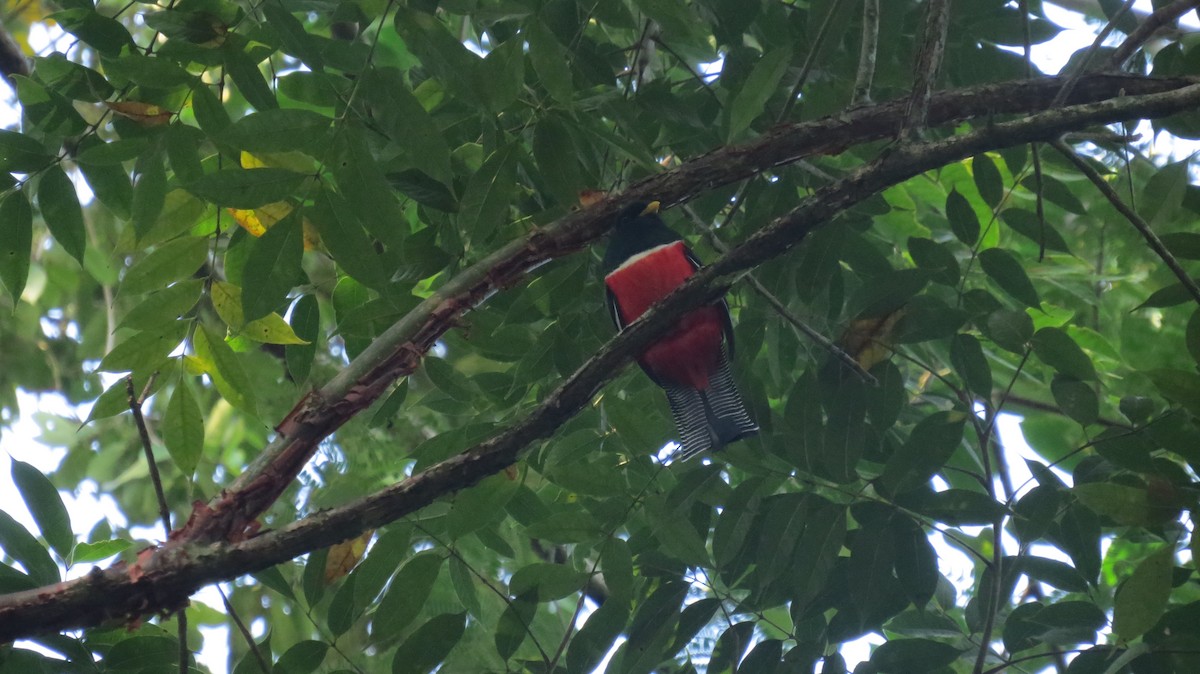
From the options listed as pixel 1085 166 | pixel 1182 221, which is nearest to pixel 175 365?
pixel 1085 166

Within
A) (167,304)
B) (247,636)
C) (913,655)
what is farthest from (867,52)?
(247,636)

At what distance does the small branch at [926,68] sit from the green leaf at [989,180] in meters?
0.58

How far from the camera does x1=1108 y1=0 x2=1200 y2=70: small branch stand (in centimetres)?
231

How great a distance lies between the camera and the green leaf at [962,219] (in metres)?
2.58

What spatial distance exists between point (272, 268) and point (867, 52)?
134 cm

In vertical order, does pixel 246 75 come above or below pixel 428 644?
above

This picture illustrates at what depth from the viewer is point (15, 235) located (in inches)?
94.4

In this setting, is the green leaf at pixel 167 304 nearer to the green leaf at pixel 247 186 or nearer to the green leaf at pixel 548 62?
the green leaf at pixel 247 186

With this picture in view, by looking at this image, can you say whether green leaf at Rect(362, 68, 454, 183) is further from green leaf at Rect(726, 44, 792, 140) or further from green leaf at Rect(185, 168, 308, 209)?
green leaf at Rect(726, 44, 792, 140)

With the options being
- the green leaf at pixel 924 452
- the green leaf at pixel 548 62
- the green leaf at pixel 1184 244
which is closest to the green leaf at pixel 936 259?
the green leaf at pixel 924 452

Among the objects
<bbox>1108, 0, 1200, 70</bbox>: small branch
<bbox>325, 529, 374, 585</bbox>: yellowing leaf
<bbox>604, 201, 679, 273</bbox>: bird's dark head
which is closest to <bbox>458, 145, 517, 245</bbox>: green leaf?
<bbox>604, 201, 679, 273</bbox>: bird's dark head

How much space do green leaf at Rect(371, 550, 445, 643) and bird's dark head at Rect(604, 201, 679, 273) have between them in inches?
41.6

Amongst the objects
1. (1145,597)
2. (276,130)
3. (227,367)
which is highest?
(276,130)

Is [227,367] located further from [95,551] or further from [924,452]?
[924,452]
